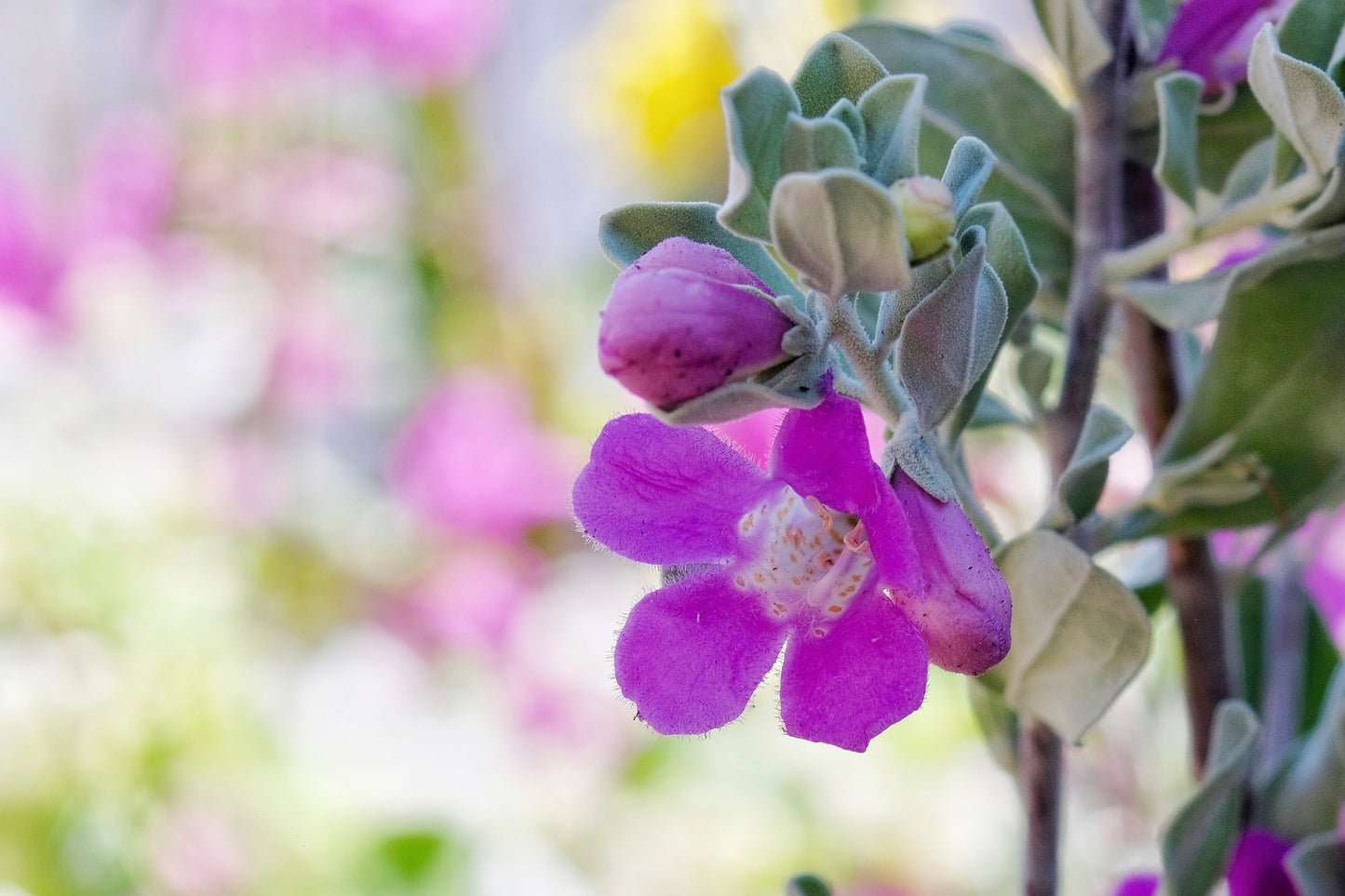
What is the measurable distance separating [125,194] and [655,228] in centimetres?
123

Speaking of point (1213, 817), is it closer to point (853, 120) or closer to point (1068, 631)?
point (1068, 631)

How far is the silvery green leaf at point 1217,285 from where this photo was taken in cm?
34

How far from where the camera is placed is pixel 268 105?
148 centimetres

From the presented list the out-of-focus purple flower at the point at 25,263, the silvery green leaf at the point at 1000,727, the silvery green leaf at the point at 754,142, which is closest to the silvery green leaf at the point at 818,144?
the silvery green leaf at the point at 754,142

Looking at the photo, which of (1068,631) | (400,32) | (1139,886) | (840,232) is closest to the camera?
(840,232)

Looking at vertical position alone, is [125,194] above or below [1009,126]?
below

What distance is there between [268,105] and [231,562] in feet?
1.83

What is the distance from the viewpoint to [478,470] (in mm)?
1346

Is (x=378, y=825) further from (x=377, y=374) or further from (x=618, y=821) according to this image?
(x=377, y=374)

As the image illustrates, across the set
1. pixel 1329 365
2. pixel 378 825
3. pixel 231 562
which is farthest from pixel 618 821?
pixel 1329 365

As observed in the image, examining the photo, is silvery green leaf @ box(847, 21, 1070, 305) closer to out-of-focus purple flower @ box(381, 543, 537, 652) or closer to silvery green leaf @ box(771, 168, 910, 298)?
silvery green leaf @ box(771, 168, 910, 298)

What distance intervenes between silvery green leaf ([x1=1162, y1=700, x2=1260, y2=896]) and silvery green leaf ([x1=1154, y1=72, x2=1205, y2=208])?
0.16 meters

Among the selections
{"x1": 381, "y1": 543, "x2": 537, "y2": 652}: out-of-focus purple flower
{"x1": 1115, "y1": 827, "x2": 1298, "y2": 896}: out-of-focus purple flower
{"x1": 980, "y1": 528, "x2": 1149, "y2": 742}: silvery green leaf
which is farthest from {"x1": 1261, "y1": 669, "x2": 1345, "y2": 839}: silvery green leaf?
{"x1": 381, "y1": 543, "x2": 537, "y2": 652}: out-of-focus purple flower

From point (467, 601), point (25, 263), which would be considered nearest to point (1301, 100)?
point (467, 601)
